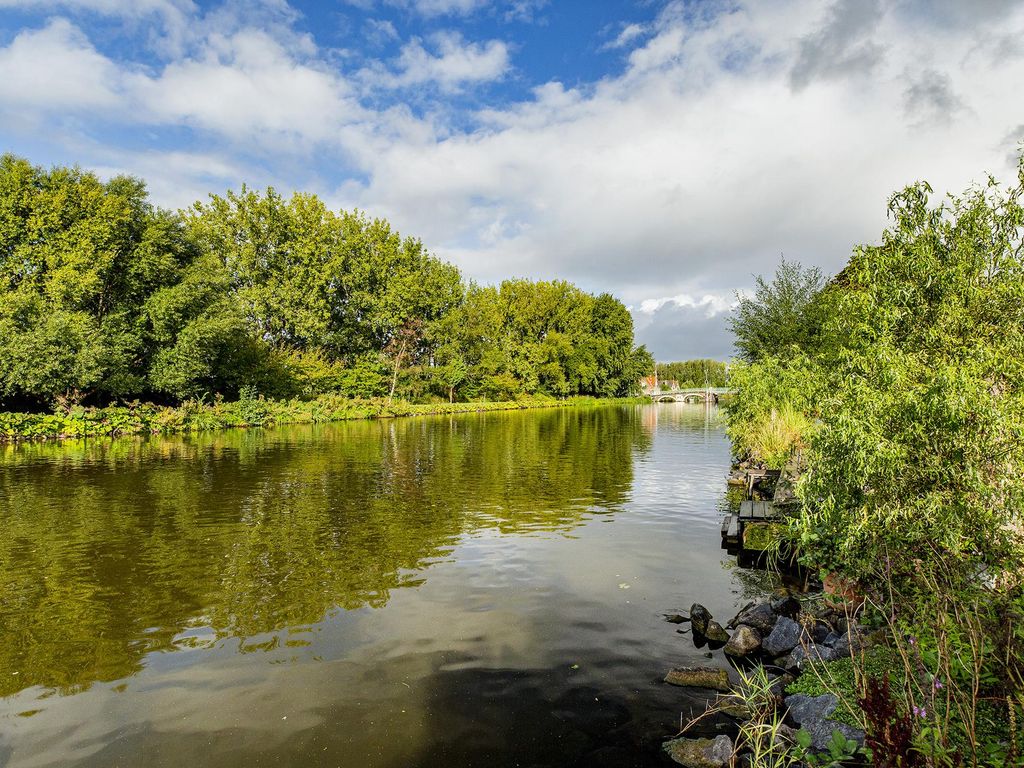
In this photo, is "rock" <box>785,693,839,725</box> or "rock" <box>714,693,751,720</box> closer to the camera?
"rock" <box>785,693,839,725</box>

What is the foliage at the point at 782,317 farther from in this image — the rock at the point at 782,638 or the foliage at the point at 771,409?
the rock at the point at 782,638

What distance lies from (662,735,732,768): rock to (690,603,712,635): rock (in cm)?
270

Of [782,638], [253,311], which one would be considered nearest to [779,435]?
[782,638]

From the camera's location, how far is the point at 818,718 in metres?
5.68

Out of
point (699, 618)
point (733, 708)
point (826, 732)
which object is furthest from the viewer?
point (699, 618)

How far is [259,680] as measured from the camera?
711 cm

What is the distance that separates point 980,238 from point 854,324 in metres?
1.78

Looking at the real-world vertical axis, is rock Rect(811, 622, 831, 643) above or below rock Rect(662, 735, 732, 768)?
above

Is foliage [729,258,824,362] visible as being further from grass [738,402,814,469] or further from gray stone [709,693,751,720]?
gray stone [709,693,751,720]

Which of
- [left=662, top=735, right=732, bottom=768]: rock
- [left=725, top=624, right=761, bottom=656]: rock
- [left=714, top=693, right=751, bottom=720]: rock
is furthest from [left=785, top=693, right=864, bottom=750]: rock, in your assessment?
[left=725, top=624, right=761, bottom=656]: rock

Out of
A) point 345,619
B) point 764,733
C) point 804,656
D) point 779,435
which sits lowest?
point 345,619

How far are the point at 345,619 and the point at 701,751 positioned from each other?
553 cm

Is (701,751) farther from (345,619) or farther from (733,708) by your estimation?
(345,619)

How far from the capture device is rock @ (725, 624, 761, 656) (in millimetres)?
7922
